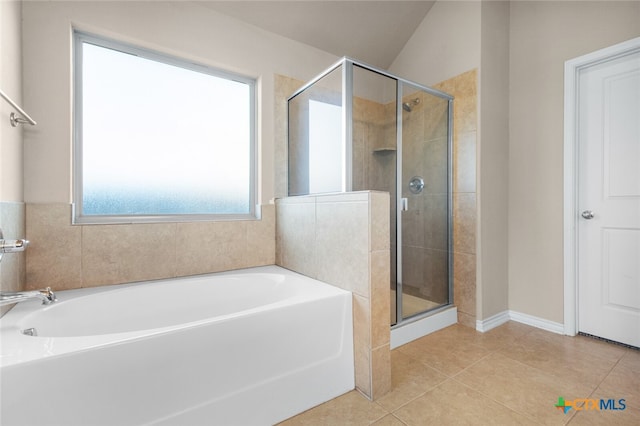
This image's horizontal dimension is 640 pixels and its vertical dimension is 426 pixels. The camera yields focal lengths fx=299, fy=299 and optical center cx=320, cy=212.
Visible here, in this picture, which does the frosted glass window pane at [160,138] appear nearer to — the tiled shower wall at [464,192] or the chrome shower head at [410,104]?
the chrome shower head at [410,104]

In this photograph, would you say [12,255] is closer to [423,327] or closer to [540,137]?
[423,327]

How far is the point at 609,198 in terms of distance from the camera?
2037mm

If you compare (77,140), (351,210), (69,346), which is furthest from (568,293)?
(77,140)

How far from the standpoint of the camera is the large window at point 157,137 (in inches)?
72.1

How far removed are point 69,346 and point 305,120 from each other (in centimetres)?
185

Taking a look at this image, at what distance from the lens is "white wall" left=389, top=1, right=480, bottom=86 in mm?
2348

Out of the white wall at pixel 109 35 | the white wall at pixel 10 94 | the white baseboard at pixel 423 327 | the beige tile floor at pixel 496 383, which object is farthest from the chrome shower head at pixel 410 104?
the white wall at pixel 10 94

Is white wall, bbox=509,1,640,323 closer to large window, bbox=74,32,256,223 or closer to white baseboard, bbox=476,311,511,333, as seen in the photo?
white baseboard, bbox=476,311,511,333

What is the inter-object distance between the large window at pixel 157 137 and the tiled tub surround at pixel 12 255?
295 millimetres

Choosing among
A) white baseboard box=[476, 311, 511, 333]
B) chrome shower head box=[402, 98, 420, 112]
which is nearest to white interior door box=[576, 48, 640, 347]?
white baseboard box=[476, 311, 511, 333]

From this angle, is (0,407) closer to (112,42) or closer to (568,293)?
(112,42)

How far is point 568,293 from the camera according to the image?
218cm

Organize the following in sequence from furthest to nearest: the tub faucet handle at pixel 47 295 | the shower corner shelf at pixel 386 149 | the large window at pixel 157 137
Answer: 1. the shower corner shelf at pixel 386 149
2. the large window at pixel 157 137
3. the tub faucet handle at pixel 47 295

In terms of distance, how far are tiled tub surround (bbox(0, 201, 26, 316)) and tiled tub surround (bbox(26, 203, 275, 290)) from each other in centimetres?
6
